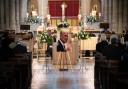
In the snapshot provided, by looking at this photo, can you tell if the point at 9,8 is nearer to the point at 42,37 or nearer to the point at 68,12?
the point at 68,12

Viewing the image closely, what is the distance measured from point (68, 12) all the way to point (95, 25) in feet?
33.2

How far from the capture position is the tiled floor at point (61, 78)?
16.0 meters

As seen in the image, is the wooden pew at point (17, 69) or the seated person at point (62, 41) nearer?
the wooden pew at point (17, 69)

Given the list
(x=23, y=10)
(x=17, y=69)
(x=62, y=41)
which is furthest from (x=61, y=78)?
(x=23, y=10)

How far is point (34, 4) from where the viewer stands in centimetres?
4156

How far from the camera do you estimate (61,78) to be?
17953 millimetres

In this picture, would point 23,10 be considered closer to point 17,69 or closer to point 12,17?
point 12,17

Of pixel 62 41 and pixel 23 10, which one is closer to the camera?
pixel 62 41

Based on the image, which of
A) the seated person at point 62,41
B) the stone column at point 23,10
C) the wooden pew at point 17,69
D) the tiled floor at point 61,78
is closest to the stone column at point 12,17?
the stone column at point 23,10

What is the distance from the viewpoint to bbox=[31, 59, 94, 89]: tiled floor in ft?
52.5

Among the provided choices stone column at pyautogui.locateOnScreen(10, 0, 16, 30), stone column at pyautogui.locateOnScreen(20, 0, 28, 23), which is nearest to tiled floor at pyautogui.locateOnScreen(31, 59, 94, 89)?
stone column at pyautogui.locateOnScreen(10, 0, 16, 30)

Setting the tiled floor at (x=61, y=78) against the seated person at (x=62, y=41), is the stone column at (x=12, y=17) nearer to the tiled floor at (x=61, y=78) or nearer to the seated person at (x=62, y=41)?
the tiled floor at (x=61, y=78)

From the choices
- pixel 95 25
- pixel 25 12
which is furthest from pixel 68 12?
pixel 95 25

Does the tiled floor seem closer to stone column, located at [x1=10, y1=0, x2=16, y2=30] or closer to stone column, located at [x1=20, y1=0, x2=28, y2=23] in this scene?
stone column, located at [x1=10, y1=0, x2=16, y2=30]
